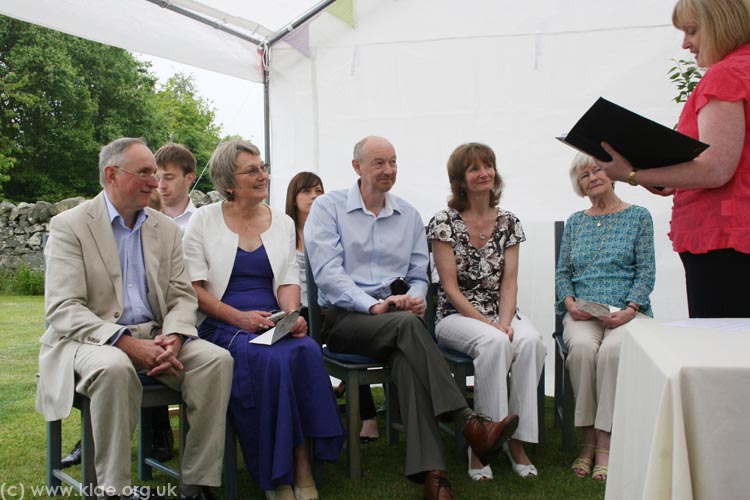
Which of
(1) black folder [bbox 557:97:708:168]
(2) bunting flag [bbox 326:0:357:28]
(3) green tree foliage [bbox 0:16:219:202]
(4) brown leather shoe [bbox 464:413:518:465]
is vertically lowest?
(4) brown leather shoe [bbox 464:413:518:465]

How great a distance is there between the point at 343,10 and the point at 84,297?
302 cm

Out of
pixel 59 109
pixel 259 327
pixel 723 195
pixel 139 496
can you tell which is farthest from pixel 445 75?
pixel 59 109

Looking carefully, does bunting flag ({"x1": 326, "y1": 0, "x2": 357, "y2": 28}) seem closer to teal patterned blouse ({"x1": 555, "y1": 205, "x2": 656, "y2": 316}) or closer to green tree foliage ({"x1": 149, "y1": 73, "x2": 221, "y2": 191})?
teal patterned blouse ({"x1": 555, "y1": 205, "x2": 656, "y2": 316})

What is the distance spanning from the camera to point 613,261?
146 inches

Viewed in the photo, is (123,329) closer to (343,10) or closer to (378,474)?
(378,474)

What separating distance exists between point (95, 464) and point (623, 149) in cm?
199

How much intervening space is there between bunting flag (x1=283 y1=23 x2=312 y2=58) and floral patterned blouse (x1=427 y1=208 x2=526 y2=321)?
207cm

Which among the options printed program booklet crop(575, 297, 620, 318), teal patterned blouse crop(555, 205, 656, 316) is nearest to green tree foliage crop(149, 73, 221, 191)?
teal patterned blouse crop(555, 205, 656, 316)

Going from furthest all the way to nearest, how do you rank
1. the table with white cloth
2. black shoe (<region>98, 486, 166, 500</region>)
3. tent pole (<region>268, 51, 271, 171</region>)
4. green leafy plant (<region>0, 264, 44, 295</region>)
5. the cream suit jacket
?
green leafy plant (<region>0, 264, 44, 295</region>) → tent pole (<region>268, 51, 271, 171</region>) → the cream suit jacket → black shoe (<region>98, 486, 166, 500</region>) → the table with white cloth

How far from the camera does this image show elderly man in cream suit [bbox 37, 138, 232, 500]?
254cm

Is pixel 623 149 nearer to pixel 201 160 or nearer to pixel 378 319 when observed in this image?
pixel 378 319

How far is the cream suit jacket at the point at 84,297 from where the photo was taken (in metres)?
2.70

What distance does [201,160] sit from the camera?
122 feet

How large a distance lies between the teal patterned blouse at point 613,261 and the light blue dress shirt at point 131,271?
2.04 metres
